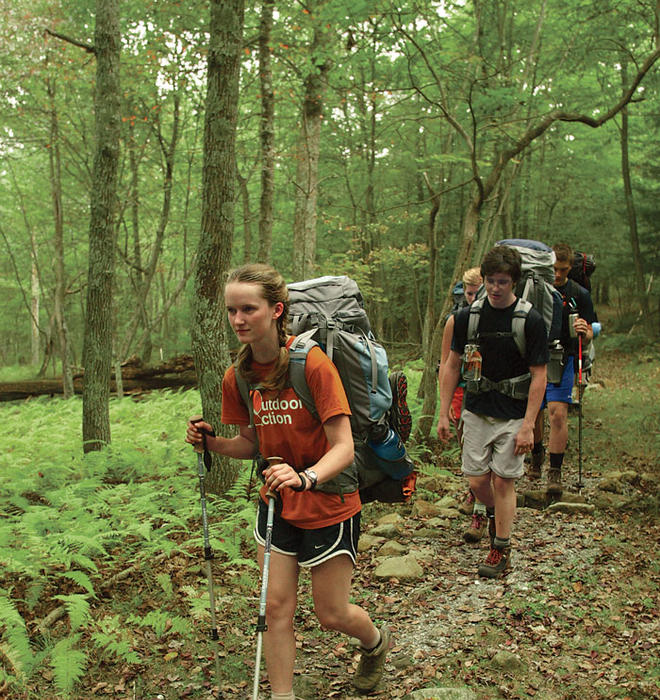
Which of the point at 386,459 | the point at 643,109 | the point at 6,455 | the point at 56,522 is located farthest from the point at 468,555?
the point at 643,109

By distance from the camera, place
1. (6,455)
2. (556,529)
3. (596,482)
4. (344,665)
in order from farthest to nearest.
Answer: (6,455) < (596,482) < (556,529) < (344,665)

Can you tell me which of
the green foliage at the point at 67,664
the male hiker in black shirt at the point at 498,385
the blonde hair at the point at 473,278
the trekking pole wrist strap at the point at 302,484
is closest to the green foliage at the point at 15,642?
the green foliage at the point at 67,664

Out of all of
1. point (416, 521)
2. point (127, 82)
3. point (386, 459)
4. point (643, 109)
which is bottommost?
point (416, 521)

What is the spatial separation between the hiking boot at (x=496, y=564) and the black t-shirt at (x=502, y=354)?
1.25m

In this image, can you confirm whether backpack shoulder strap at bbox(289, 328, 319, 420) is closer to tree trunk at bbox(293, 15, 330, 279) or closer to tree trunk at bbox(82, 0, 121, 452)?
tree trunk at bbox(82, 0, 121, 452)

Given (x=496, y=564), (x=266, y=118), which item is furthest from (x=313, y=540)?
Result: (x=266, y=118)

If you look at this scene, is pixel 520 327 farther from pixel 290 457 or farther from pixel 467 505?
pixel 467 505

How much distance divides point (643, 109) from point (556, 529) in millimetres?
20556

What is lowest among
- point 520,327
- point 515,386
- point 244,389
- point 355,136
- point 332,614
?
point 332,614

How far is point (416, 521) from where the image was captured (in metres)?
6.84

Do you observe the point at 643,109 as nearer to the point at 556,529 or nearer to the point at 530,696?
the point at 556,529

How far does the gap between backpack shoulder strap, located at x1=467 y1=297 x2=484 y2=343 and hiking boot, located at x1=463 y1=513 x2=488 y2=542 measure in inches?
85.0

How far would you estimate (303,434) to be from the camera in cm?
284

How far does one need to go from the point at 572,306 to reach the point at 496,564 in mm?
3624
